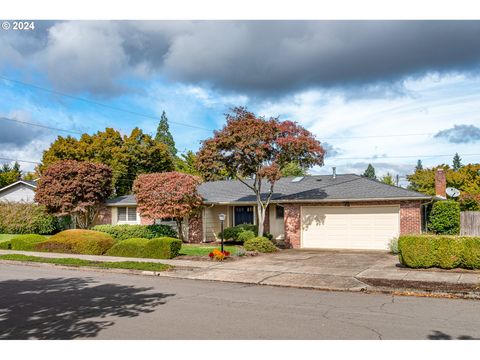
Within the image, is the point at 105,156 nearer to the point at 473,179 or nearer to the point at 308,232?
the point at 308,232

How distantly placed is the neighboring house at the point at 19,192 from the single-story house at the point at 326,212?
10.0 meters

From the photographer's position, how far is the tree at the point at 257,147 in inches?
787

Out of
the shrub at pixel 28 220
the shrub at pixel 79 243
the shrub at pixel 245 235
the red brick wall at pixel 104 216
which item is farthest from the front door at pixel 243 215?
the shrub at pixel 28 220

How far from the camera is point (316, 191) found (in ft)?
78.3

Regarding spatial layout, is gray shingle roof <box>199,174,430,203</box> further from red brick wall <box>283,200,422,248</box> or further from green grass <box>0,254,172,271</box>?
green grass <box>0,254,172,271</box>

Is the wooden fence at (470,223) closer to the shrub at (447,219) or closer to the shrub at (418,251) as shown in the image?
the shrub at (447,219)

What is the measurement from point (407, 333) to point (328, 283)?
524 cm

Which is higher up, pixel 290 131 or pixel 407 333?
pixel 290 131

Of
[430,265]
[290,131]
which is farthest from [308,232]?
[430,265]

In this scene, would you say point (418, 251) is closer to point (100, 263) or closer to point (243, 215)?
point (100, 263)

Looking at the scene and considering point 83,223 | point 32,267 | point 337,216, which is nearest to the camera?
point 32,267

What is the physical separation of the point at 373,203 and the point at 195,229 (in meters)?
10.5

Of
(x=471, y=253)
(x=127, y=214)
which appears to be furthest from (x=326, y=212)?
(x=127, y=214)

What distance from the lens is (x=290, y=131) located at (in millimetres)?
20359
